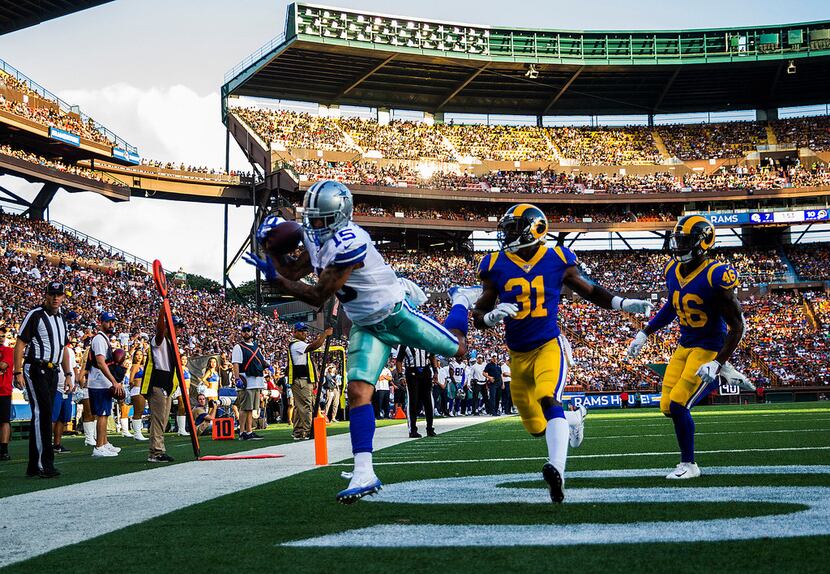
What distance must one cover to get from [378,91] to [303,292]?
158 ft

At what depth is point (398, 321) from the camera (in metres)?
6.17

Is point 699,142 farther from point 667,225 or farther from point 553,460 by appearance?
point 553,460

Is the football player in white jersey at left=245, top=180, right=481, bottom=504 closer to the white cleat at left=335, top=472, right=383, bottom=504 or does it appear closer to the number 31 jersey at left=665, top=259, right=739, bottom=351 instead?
the white cleat at left=335, top=472, right=383, bottom=504

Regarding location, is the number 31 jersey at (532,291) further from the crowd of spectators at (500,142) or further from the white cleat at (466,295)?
the crowd of spectators at (500,142)

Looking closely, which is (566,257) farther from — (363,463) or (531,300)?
(363,463)

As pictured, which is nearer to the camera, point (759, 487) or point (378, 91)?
point (759, 487)

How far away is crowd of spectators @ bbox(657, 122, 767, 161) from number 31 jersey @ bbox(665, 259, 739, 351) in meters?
48.2

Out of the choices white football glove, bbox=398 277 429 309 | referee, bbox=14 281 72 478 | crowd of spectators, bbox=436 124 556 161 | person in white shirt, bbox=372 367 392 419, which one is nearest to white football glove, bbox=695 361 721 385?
white football glove, bbox=398 277 429 309

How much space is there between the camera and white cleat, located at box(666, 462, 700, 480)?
6297 mm

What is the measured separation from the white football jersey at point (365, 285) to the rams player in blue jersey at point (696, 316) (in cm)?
233

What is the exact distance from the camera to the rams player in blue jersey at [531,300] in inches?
241

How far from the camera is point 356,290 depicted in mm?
6051

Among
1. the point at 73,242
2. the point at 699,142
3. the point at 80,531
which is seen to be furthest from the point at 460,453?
the point at 699,142

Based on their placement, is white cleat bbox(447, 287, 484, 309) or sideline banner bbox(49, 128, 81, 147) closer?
white cleat bbox(447, 287, 484, 309)
